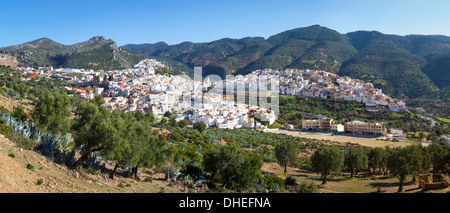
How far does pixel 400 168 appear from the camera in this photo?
1566cm

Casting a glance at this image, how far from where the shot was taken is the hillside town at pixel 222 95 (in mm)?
58656

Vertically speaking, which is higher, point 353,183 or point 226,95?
point 226,95

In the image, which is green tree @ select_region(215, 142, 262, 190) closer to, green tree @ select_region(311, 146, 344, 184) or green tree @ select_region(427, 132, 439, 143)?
green tree @ select_region(311, 146, 344, 184)

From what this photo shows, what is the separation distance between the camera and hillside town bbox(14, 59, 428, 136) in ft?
192

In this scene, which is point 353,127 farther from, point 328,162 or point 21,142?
point 21,142

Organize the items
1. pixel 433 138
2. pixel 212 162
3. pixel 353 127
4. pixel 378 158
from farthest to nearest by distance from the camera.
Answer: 1. pixel 353 127
2. pixel 433 138
3. pixel 378 158
4. pixel 212 162

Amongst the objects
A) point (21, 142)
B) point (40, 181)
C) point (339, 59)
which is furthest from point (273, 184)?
point (339, 59)

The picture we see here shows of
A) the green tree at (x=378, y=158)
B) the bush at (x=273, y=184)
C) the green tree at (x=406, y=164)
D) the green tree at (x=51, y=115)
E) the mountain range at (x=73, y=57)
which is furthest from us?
the mountain range at (x=73, y=57)

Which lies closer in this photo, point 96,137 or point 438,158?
point 96,137

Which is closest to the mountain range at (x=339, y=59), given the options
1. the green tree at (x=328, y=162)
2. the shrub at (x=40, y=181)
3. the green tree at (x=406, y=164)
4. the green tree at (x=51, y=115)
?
the green tree at (x=406, y=164)

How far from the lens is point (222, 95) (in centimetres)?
8750

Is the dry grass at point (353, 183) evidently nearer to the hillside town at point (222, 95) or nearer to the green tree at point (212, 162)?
the green tree at point (212, 162)
